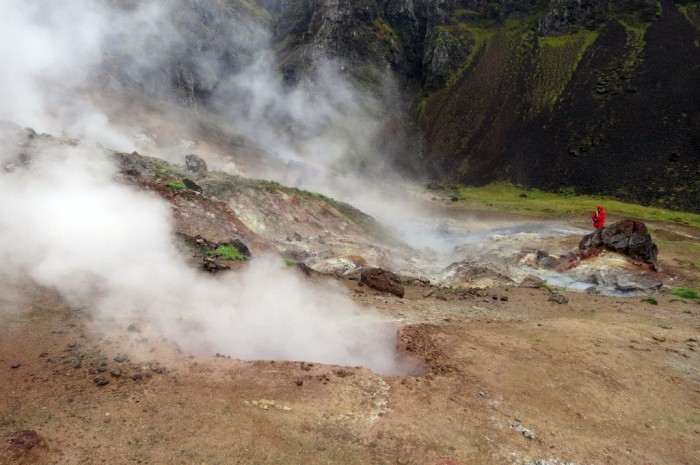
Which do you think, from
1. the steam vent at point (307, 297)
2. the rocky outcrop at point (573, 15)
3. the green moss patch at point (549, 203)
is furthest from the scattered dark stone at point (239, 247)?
the rocky outcrop at point (573, 15)

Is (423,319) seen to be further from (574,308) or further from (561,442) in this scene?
(574,308)

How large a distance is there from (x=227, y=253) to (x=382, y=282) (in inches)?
181

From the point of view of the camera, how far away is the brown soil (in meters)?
4.73

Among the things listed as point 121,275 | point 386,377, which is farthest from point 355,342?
point 121,275

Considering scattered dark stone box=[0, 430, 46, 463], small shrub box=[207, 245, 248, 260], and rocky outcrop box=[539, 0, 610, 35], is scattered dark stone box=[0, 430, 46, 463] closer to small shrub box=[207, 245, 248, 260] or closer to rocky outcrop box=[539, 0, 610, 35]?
small shrub box=[207, 245, 248, 260]

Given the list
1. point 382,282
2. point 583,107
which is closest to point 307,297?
point 382,282

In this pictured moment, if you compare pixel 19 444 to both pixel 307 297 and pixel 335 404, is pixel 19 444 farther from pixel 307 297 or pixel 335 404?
pixel 307 297

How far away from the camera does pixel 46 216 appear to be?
29.7 ft

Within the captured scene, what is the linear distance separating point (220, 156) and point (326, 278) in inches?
1342

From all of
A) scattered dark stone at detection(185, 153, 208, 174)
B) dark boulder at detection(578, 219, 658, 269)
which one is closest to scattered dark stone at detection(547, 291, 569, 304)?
dark boulder at detection(578, 219, 658, 269)

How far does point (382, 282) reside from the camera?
39.5ft

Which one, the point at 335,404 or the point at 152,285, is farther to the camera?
the point at 152,285

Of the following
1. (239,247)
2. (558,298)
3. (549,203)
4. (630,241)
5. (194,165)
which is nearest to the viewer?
(239,247)

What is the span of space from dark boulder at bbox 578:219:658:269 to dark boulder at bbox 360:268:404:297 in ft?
38.8
